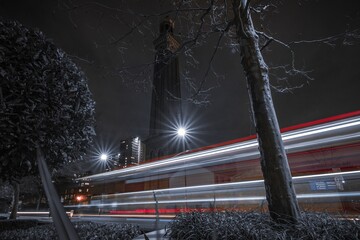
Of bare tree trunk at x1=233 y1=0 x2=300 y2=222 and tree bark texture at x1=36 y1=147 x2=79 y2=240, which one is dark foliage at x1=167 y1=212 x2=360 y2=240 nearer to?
bare tree trunk at x1=233 y1=0 x2=300 y2=222

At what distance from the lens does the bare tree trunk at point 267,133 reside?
3258 mm

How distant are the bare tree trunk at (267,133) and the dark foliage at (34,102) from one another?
3.69 meters

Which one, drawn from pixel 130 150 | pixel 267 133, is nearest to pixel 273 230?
pixel 267 133

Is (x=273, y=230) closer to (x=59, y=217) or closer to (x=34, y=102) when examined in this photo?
(x=59, y=217)

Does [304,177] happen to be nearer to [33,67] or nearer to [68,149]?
[68,149]

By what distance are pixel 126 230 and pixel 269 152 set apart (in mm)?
3843

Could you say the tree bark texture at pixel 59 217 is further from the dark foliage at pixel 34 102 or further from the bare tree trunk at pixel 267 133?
the bare tree trunk at pixel 267 133

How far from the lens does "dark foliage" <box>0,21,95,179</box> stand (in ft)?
11.6

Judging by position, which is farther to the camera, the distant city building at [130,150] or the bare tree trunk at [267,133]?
the distant city building at [130,150]

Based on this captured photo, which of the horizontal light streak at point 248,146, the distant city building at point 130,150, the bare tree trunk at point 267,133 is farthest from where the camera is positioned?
the distant city building at point 130,150

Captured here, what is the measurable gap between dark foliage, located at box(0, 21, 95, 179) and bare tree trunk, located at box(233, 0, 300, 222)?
3693 millimetres

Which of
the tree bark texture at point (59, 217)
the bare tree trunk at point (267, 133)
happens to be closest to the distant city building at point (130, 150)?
the bare tree trunk at point (267, 133)

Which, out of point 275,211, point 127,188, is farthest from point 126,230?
point 127,188

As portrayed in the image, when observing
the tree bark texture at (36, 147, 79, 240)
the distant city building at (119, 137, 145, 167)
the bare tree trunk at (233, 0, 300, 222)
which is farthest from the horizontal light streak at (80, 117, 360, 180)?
the distant city building at (119, 137, 145, 167)
